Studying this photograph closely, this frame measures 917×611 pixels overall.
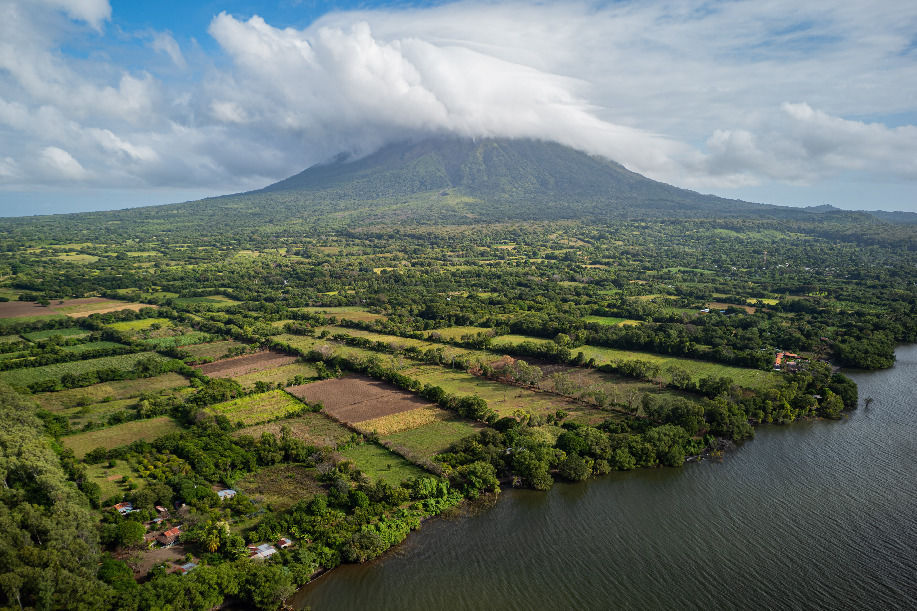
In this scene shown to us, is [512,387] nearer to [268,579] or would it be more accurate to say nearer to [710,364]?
[710,364]

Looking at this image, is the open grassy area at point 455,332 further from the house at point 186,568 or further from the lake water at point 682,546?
the house at point 186,568

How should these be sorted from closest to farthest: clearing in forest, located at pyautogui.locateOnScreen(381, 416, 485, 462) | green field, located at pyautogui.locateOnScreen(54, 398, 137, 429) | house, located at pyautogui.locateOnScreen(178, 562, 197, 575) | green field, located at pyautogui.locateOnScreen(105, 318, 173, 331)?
1. house, located at pyautogui.locateOnScreen(178, 562, 197, 575)
2. clearing in forest, located at pyautogui.locateOnScreen(381, 416, 485, 462)
3. green field, located at pyautogui.locateOnScreen(54, 398, 137, 429)
4. green field, located at pyautogui.locateOnScreen(105, 318, 173, 331)

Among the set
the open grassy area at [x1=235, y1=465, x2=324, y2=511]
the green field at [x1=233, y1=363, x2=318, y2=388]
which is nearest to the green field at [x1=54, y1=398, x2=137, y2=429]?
the green field at [x1=233, y1=363, x2=318, y2=388]

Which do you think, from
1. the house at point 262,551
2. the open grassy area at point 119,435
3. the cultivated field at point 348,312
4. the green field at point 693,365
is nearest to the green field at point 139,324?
the cultivated field at point 348,312

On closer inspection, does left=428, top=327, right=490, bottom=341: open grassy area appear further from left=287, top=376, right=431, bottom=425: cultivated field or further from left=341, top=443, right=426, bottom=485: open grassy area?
left=341, top=443, right=426, bottom=485: open grassy area

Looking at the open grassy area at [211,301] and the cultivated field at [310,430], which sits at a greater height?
the open grassy area at [211,301]
